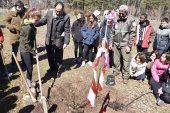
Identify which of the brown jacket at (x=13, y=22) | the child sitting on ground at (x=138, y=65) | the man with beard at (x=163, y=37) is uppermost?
the brown jacket at (x=13, y=22)

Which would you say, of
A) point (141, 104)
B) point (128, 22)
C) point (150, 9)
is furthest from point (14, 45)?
point (150, 9)

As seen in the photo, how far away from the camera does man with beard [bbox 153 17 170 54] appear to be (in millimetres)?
8250

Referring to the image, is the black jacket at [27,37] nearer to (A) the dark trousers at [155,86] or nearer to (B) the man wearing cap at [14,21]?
(B) the man wearing cap at [14,21]

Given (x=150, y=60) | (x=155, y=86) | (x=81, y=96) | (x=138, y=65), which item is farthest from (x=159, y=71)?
(x=81, y=96)

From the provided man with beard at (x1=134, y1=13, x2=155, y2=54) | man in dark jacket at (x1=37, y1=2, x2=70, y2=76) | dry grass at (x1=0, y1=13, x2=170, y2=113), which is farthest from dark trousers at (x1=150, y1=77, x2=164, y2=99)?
man in dark jacket at (x1=37, y1=2, x2=70, y2=76)

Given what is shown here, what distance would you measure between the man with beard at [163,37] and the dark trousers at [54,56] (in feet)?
10.5

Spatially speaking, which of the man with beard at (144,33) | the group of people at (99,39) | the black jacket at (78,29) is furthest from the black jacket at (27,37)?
the man with beard at (144,33)

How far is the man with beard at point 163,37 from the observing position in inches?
325

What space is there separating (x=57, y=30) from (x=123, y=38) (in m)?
1.89

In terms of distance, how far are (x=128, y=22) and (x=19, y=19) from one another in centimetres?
306

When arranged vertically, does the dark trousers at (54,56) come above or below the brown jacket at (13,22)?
below

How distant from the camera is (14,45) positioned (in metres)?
7.82

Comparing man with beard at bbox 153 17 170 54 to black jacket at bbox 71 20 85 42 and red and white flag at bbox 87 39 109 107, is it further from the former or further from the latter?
red and white flag at bbox 87 39 109 107

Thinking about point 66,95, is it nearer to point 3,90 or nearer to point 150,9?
point 3,90
